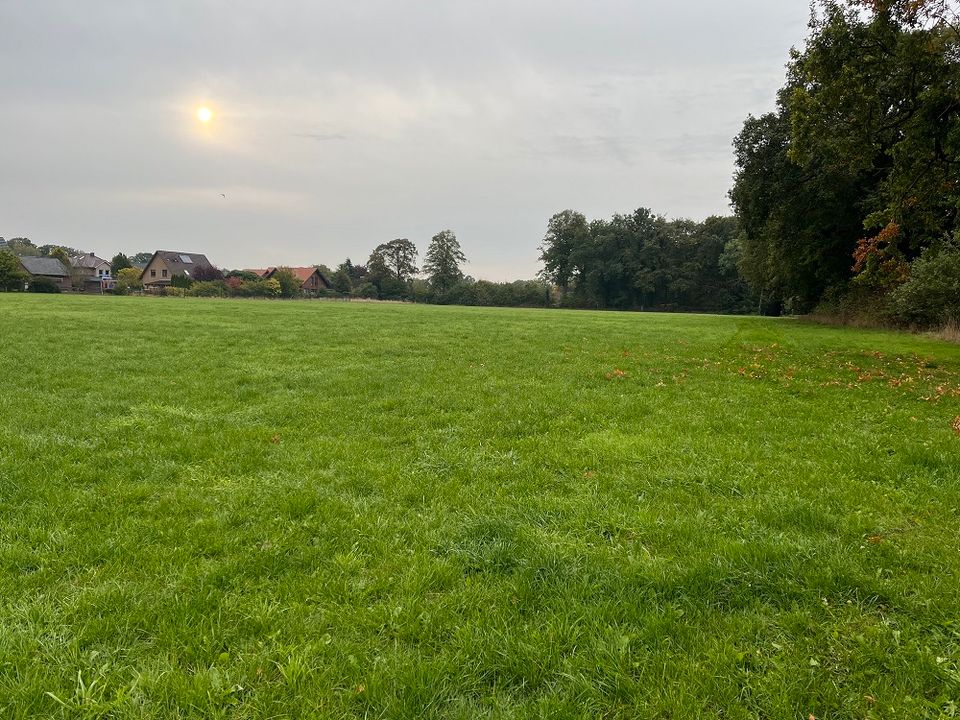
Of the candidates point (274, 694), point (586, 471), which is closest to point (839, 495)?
point (586, 471)

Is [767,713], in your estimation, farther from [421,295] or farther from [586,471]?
[421,295]

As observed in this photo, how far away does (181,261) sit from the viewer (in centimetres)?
10081

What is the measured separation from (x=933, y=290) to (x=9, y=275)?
291 feet

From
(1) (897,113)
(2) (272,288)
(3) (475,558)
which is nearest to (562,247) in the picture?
(2) (272,288)

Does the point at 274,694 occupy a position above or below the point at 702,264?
below

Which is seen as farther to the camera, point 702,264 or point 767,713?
point 702,264

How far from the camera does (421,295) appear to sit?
107688mm

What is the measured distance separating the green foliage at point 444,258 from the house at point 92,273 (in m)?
63.5

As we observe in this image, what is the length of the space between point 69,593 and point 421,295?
4170 inches

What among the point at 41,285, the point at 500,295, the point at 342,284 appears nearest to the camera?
the point at 41,285

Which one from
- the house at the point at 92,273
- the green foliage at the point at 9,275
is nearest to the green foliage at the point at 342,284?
the house at the point at 92,273

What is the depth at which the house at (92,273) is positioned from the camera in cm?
9425

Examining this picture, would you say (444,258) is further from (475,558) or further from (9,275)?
(475,558)

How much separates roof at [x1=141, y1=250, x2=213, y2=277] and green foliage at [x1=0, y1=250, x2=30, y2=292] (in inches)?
1146
